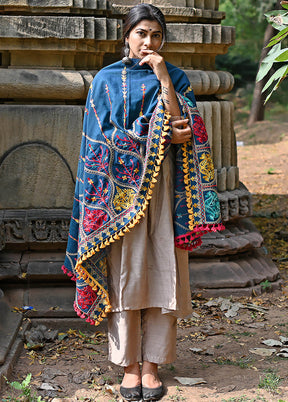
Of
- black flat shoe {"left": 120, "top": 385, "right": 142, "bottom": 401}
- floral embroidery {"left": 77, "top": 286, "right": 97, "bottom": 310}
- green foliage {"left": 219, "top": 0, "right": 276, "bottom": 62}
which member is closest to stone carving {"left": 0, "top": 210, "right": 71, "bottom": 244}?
floral embroidery {"left": 77, "top": 286, "right": 97, "bottom": 310}

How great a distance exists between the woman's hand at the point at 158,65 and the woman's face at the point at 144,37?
48mm

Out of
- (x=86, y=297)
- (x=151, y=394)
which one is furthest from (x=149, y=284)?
(x=151, y=394)

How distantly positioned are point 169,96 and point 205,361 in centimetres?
156

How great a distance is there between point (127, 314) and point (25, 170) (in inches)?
60.1

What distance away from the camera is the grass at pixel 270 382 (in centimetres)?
318

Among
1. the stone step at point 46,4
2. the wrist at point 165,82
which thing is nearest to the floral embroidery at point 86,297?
the wrist at point 165,82

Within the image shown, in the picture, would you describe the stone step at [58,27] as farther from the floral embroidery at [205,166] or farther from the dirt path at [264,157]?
the dirt path at [264,157]

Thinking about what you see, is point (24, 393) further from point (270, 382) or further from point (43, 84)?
point (43, 84)

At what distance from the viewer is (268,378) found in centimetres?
327

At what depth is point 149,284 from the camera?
3113 mm

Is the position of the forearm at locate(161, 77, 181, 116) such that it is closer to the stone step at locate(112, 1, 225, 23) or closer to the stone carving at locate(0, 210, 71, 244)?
the stone carving at locate(0, 210, 71, 244)

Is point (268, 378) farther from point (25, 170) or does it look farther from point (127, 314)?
point (25, 170)

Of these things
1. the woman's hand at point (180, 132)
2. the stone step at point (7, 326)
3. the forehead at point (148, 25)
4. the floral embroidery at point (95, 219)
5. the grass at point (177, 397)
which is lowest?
the grass at point (177, 397)

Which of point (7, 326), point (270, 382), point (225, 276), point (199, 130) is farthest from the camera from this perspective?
point (225, 276)
